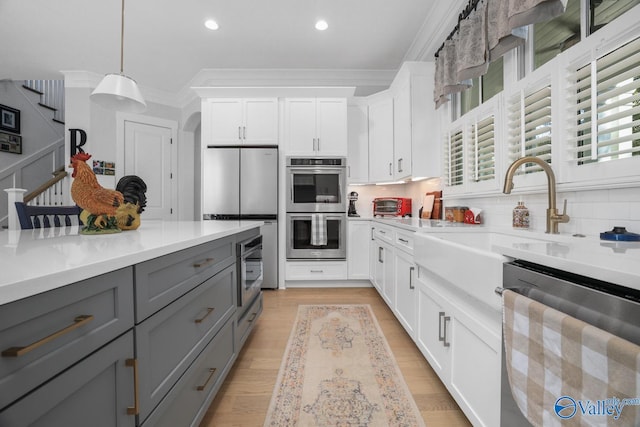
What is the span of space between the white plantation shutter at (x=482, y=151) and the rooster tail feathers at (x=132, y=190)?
91.5 inches

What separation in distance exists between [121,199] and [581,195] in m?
2.27

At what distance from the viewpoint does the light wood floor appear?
138cm

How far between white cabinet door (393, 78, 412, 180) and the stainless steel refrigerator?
1504 millimetres

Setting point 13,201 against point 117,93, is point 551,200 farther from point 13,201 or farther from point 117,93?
point 13,201

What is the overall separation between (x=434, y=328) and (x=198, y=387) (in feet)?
3.99

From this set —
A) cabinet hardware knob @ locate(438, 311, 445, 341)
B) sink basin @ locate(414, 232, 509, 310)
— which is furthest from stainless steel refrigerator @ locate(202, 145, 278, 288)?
cabinet hardware knob @ locate(438, 311, 445, 341)

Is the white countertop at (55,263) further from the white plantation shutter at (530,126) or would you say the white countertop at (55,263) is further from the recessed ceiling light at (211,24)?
the recessed ceiling light at (211,24)

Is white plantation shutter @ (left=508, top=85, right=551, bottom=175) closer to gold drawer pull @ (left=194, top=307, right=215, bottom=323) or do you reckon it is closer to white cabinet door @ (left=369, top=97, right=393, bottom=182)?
white cabinet door @ (left=369, top=97, right=393, bottom=182)

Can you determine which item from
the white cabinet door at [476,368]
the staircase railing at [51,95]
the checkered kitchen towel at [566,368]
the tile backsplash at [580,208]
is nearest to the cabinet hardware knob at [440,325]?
the white cabinet door at [476,368]

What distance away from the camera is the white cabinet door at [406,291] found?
1.93 m

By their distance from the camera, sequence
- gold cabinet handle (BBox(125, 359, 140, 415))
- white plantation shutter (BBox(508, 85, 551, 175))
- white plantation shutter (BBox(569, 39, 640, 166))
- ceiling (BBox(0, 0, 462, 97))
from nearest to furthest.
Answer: gold cabinet handle (BBox(125, 359, 140, 415))
white plantation shutter (BBox(569, 39, 640, 166))
white plantation shutter (BBox(508, 85, 551, 175))
ceiling (BBox(0, 0, 462, 97))

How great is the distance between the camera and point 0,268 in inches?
22.1

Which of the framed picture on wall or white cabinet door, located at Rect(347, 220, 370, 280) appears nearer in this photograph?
white cabinet door, located at Rect(347, 220, 370, 280)

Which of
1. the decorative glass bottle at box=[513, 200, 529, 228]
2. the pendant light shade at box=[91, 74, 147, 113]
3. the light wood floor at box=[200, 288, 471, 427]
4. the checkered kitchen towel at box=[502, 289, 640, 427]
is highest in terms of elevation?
the pendant light shade at box=[91, 74, 147, 113]
